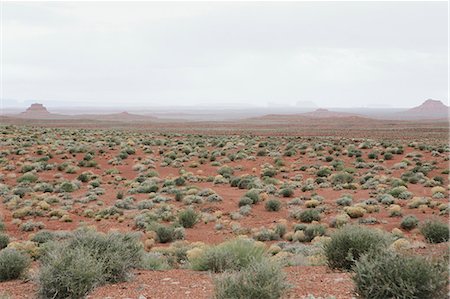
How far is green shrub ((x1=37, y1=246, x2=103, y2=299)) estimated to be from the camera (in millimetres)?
7578

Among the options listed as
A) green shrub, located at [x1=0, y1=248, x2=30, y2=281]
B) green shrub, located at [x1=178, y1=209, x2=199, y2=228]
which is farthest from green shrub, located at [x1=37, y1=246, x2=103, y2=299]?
green shrub, located at [x1=178, y1=209, x2=199, y2=228]

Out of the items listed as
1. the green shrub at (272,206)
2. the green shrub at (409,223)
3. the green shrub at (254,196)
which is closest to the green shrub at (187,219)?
the green shrub at (272,206)

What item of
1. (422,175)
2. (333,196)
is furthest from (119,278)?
(422,175)

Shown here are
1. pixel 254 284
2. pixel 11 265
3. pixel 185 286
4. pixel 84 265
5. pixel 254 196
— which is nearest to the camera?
pixel 254 284

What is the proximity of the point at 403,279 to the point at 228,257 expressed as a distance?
3.79 m

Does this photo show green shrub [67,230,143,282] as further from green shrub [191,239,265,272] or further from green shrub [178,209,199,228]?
green shrub [178,209,199,228]

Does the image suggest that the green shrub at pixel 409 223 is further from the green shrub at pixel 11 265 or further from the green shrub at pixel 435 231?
the green shrub at pixel 11 265

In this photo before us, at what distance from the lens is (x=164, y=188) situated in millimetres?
26953

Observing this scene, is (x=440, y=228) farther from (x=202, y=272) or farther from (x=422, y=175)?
(x=422, y=175)

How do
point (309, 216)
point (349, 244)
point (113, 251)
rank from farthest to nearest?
1. point (309, 216)
2. point (349, 244)
3. point (113, 251)

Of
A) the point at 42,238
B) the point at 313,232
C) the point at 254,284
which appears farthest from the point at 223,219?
the point at 254,284

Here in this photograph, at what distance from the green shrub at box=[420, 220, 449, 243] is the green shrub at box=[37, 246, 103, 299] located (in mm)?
8733

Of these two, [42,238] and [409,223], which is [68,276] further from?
[409,223]

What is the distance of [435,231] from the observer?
12.3 metres
